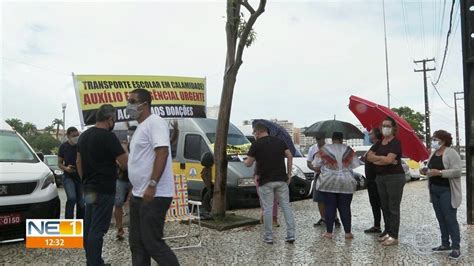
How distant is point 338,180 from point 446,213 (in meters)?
1.51

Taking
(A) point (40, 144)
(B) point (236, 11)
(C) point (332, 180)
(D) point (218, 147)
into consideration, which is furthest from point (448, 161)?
(A) point (40, 144)

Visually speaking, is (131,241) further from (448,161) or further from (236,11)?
(236,11)

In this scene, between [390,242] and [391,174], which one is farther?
[391,174]

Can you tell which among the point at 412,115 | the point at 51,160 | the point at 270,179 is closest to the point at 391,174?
the point at 270,179

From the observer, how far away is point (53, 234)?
243 inches

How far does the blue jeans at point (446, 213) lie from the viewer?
5.52 metres

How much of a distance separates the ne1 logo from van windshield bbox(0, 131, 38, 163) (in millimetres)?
1198

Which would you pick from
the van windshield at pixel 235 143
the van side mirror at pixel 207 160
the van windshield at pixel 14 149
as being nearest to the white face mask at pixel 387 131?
the van side mirror at pixel 207 160

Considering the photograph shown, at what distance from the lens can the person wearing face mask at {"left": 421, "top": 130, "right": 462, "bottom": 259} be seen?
552 centimetres

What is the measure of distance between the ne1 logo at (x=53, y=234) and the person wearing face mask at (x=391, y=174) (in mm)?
4290

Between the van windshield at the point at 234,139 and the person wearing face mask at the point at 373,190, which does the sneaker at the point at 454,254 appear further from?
the van windshield at the point at 234,139

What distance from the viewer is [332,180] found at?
21.4 feet

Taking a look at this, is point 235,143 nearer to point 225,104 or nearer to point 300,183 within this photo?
point 300,183

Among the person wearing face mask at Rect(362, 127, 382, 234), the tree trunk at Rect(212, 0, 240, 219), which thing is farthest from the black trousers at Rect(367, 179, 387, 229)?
the tree trunk at Rect(212, 0, 240, 219)
